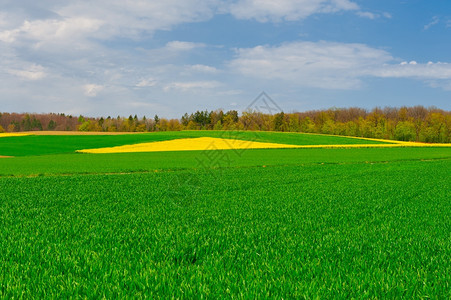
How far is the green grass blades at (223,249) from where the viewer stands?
5.36m

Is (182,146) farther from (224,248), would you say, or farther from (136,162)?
(224,248)

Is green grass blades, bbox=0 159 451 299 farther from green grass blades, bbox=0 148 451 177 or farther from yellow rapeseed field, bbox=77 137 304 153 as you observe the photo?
yellow rapeseed field, bbox=77 137 304 153

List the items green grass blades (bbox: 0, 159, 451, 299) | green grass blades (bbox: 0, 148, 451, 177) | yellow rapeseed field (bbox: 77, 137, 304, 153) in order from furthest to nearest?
yellow rapeseed field (bbox: 77, 137, 304, 153) → green grass blades (bbox: 0, 148, 451, 177) → green grass blades (bbox: 0, 159, 451, 299)

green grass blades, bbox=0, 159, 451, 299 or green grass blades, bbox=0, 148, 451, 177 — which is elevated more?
green grass blades, bbox=0, 159, 451, 299

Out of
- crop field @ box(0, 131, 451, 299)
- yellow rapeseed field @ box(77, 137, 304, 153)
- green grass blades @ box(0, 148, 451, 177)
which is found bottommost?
green grass blades @ box(0, 148, 451, 177)

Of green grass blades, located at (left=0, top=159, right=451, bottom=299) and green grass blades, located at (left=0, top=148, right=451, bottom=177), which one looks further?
green grass blades, located at (left=0, top=148, right=451, bottom=177)

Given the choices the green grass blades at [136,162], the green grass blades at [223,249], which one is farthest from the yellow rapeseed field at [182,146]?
the green grass blades at [223,249]

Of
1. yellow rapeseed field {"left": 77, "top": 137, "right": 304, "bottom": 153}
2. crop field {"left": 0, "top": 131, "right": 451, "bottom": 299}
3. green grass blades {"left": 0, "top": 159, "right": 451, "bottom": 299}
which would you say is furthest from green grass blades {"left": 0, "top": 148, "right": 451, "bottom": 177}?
green grass blades {"left": 0, "top": 159, "right": 451, "bottom": 299}

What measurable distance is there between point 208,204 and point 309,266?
7.67 metres

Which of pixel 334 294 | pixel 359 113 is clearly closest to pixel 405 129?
pixel 359 113

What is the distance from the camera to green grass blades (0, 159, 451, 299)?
5.36 meters

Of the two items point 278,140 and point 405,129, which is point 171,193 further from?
point 405,129

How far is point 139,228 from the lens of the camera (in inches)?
364

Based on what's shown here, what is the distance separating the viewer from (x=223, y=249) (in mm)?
7438
